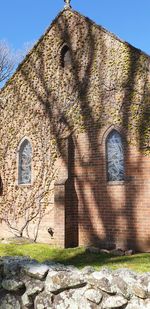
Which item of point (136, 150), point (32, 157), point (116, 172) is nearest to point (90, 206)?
point (116, 172)

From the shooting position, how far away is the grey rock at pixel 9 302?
4461mm

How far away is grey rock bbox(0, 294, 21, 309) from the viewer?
446cm

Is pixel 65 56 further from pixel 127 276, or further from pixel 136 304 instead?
pixel 136 304

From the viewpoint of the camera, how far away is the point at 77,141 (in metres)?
13.0

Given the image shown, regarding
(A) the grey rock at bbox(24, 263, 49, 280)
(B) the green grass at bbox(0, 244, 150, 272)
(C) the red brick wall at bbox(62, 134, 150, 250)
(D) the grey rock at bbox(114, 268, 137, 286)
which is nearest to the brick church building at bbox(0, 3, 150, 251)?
(C) the red brick wall at bbox(62, 134, 150, 250)

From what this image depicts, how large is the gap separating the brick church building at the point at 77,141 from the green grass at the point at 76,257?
756 millimetres

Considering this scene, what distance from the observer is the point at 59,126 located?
13820 millimetres

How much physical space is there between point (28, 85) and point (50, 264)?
11.8 meters

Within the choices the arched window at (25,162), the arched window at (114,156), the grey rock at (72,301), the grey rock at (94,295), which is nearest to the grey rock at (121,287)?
the grey rock at (94,295)

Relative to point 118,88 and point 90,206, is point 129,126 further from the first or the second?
point 90,206

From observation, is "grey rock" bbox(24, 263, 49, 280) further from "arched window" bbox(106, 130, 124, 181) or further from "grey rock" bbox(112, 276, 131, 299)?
"arched window" bbox(106, 130, 124, 181)

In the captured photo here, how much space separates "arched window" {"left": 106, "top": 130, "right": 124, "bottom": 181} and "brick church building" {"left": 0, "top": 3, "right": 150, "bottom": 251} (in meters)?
0.04

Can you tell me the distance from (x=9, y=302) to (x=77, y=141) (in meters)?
8.96

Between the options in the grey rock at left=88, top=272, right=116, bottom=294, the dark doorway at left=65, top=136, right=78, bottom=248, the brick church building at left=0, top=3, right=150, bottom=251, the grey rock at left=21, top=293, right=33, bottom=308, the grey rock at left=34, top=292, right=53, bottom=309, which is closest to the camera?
the grey rock at left=88, top=272, right=116, bottom=294
